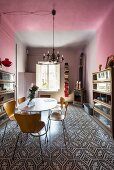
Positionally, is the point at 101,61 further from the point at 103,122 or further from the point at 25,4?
the point at 25,4

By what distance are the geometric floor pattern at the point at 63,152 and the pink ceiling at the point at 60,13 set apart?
3.13 meters

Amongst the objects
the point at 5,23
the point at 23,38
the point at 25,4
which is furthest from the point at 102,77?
the point at 23,38

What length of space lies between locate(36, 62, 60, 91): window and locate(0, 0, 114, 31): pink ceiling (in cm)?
275

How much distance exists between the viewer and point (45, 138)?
2.49m

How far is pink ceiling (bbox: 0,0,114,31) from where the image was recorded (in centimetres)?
279

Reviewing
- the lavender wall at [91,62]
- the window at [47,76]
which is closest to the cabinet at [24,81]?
the window at [47,76]

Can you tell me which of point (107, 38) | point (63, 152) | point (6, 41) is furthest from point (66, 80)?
point (63, 152)

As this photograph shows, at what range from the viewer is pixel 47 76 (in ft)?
22.2

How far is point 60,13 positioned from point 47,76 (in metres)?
3.91

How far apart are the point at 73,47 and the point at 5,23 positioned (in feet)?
11.7

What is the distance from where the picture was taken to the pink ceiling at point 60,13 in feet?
9.16

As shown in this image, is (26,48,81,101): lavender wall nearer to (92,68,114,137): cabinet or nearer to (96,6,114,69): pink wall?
(96,6,114,69): pink wall

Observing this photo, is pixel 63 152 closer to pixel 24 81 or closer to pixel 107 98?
pixel 107 98

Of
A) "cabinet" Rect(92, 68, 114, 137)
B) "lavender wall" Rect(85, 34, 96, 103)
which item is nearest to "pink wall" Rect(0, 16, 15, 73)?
"cabinet" Rect(92, 68, 114, 137)
